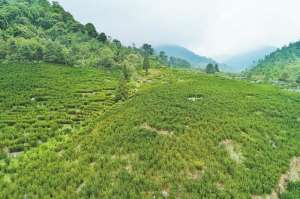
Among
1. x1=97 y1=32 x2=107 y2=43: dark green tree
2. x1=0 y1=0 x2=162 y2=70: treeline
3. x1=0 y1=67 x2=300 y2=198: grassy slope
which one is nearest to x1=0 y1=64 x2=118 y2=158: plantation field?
x1=0 y1=67 x2=300 y2=198: grassy slope

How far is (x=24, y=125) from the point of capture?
86.1ft

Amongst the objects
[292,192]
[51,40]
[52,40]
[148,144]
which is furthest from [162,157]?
[52,40]

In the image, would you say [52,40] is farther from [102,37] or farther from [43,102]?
[43,102]

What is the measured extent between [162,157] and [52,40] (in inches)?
3557

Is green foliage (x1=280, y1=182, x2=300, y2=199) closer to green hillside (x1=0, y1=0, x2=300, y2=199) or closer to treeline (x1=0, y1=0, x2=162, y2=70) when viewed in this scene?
green hillside (x1=0, y1=0, x2=300, y2=199)

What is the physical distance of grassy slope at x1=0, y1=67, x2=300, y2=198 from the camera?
49.4ft

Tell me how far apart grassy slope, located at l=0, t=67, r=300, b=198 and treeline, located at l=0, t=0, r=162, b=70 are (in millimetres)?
37257

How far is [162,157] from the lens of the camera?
57.5ft

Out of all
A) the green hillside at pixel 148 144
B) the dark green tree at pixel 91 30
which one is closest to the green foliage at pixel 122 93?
the green hillside at pixel 148 144

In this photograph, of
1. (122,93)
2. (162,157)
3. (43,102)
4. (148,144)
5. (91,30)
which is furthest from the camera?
(91,30)

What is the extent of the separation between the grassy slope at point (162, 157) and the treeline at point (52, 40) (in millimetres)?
37257

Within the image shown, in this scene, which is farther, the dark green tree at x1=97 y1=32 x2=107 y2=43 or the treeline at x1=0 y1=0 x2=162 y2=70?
the dark green tree at x1=97 y1=32 x2=107 y2=43

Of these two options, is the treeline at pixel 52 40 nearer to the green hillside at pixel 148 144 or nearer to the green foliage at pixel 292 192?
the green hillside at pixel 148 144

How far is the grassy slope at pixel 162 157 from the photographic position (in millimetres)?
15062
